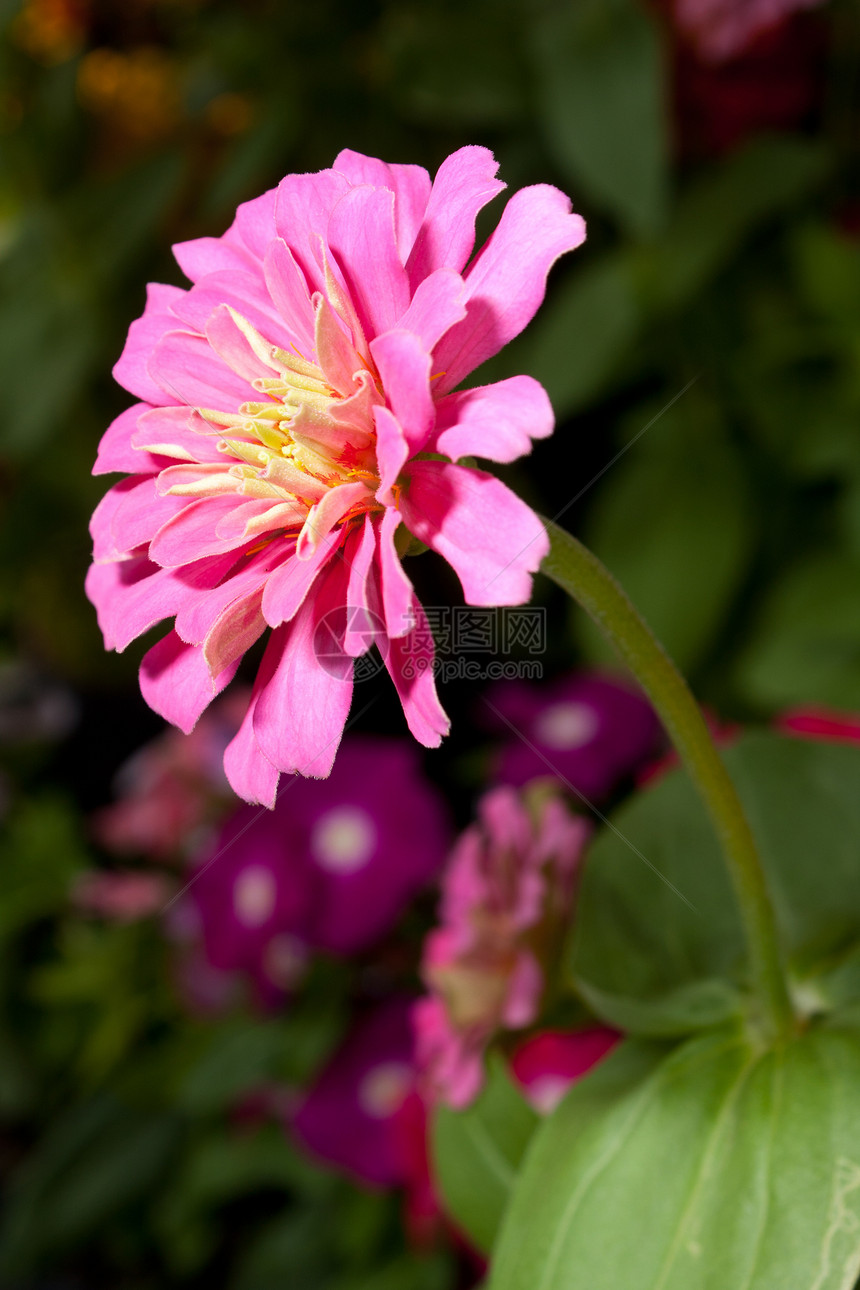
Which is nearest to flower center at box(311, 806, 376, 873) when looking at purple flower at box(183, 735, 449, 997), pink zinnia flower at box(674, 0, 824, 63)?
purple flower at box(183, 735, 449, 997)

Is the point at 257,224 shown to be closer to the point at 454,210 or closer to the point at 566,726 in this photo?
the point at 454,210

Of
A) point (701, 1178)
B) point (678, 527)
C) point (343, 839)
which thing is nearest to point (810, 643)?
point (678, 527)

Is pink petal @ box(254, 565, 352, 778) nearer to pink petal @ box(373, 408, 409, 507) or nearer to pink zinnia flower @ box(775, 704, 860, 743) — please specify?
pink petal @ box(373, 408, 409, 507)

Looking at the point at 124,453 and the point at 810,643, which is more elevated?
the point at 124,453

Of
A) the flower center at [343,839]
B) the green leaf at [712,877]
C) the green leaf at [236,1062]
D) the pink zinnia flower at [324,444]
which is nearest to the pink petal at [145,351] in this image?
the pink zinnia flower at [324,444]

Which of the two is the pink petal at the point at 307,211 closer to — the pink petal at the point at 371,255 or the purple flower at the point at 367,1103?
the pink petal at the point at 371,255
